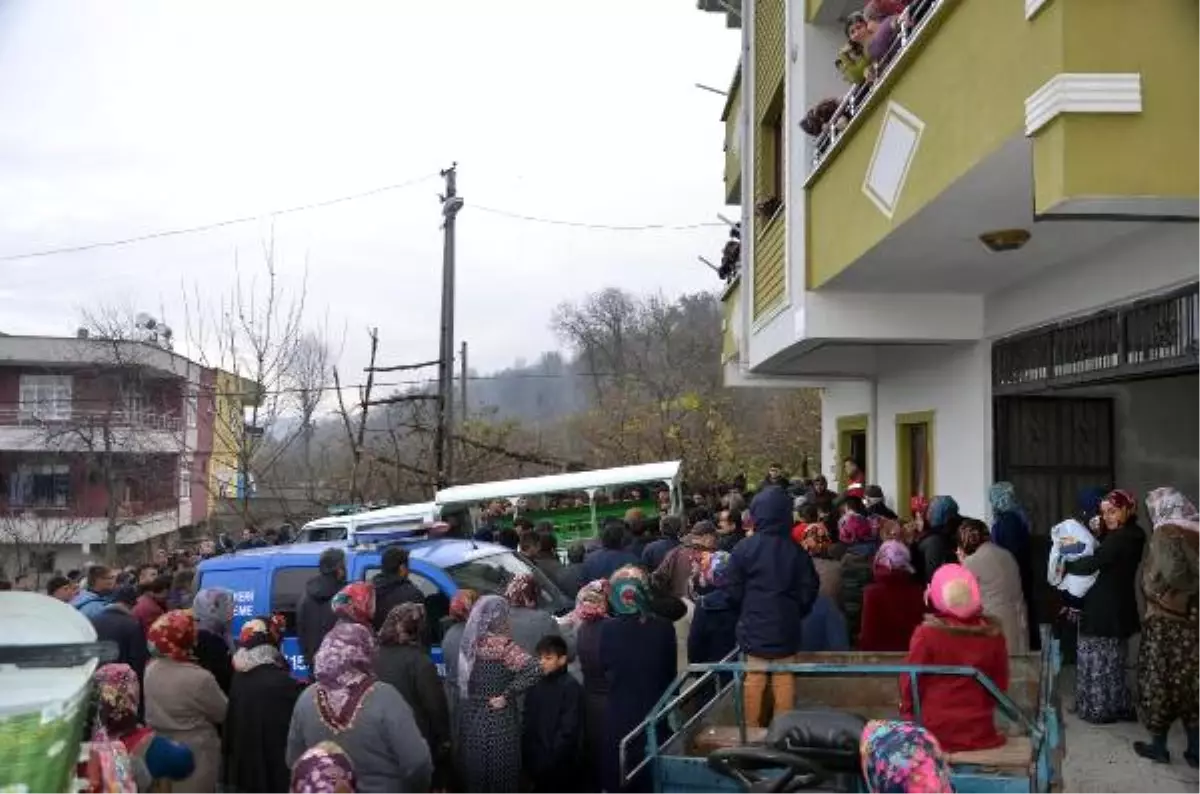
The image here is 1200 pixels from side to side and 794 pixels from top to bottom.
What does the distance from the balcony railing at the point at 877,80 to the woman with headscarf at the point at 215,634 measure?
217 inches

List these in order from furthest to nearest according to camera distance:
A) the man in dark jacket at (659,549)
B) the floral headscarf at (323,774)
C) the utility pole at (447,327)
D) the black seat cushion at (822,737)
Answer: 1. the utility pole at (447,327)
2. the man in dark jacket at (659,549)
3. the black seat cushion at (822,737)
4. the floral headscarf at (323,774)

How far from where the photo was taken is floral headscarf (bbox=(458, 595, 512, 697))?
18.3 feet

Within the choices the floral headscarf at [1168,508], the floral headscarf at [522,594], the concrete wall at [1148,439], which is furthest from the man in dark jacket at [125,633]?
the concrete wall at [1148,439]

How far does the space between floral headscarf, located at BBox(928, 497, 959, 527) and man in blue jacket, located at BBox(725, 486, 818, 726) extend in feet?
6.98

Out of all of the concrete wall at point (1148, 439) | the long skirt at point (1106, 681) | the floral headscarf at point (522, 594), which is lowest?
the long skirt at point (1106, 681)

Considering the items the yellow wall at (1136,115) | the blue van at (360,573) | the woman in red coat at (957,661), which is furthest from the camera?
the blue van at (360,573)

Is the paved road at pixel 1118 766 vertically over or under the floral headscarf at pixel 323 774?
under

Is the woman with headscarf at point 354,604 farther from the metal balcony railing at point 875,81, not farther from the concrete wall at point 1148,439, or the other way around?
the concrete wall at point 1148,439

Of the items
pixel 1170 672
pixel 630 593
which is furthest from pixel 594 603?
pixel 1170 672

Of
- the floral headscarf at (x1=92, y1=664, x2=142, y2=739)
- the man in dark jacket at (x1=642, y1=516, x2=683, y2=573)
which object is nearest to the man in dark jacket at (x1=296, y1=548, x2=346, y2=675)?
the man in dark jacket at (x1=642, y1=516, x2=683, y2=573)

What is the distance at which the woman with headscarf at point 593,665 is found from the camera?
5859mm

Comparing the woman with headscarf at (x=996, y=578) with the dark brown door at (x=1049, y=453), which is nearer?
the woman with headscarf at (x=996, y=578)

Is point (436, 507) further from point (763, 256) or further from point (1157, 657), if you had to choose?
point (1157, 657)

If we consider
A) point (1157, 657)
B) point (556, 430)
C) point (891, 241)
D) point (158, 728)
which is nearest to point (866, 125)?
point (891, 241)
